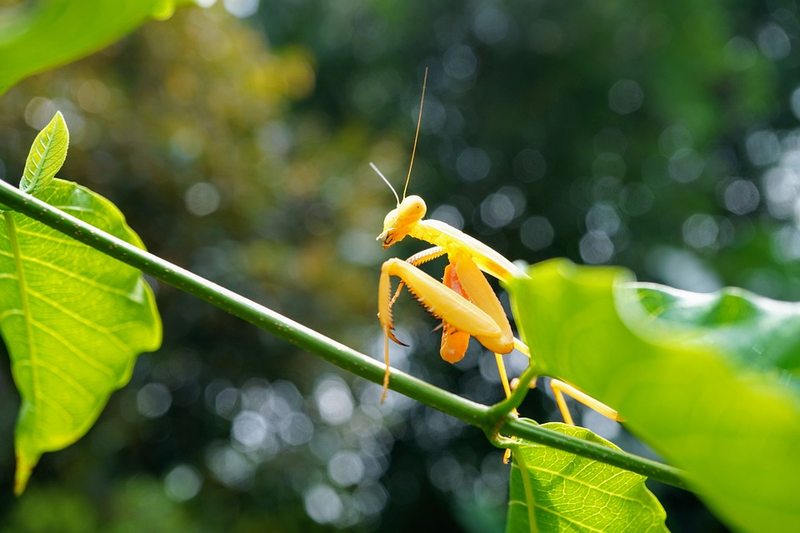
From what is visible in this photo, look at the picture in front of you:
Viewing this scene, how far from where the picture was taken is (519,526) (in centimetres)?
92

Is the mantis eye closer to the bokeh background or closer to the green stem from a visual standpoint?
the green stem

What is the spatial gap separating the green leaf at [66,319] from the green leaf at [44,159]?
68 millimetres

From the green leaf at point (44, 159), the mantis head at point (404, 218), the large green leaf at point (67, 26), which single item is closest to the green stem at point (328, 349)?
the green leaf at point (44, 159)

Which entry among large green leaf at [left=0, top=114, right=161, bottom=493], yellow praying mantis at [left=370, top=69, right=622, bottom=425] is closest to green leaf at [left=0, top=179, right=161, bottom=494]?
large green leaf at [left=0, top=114, right=161, bottom=493]

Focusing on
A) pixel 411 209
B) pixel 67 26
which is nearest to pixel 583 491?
pixel 411 209

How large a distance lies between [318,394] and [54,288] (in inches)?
A: 223

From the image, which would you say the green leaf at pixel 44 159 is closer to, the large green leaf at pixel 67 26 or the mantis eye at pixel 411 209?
the large green leaf at pixel 67 26

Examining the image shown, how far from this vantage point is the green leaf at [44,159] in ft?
2.74

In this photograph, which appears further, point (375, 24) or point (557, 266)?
point (375, 24)

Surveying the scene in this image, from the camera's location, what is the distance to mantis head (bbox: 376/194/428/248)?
1218 millimetres

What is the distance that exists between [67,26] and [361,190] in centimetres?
559

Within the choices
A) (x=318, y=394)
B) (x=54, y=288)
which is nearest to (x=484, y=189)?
(x=318, y=394)

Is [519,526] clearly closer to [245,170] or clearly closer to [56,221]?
[56,221]

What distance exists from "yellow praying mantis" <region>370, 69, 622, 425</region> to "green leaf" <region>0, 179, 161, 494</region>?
38 cm
